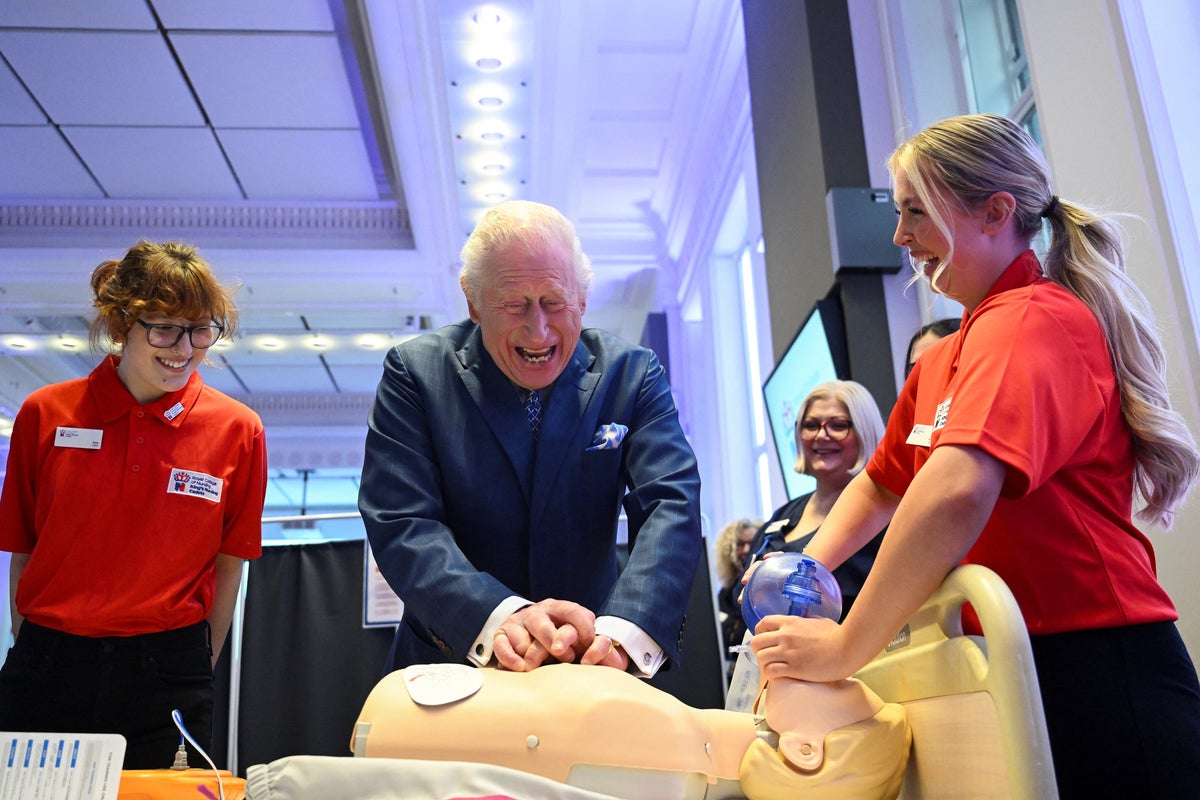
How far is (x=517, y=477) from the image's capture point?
62.1 inches

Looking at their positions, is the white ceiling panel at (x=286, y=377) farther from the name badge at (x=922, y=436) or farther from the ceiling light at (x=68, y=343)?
the name badge at (x=922, y=436)

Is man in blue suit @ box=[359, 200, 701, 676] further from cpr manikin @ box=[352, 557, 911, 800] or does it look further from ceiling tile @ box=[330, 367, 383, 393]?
ceiling tile @ box=[330, 367, 383, 393]

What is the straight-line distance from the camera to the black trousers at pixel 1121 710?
984 mm

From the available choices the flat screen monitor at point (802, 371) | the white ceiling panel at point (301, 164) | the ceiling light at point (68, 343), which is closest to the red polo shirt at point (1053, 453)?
the flat screen monitor at point (802, 371)

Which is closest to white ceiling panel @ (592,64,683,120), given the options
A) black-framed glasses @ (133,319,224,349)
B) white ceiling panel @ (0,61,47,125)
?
white ceiling panel @ (0,61,47,125)

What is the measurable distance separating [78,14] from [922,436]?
5432 mm

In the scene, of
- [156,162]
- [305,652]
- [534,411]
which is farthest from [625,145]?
[534,411]

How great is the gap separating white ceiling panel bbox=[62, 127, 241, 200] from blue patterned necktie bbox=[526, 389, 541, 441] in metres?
5.41

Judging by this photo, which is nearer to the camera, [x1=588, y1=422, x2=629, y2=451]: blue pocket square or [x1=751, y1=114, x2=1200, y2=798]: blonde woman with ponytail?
[x1=751, y1=114, x2=1200, y2=798]: blonde woman with ponytail

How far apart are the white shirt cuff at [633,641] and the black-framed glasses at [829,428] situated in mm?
1526

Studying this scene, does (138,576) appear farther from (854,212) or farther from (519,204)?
(854,212)

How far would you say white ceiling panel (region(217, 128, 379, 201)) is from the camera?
6379 millimetres

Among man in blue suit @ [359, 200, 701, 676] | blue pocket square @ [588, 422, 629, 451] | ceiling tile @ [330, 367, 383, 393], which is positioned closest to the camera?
man in blue suit @ [359, 200, 701, 676]

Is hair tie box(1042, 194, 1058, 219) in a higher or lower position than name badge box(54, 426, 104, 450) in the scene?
higher
